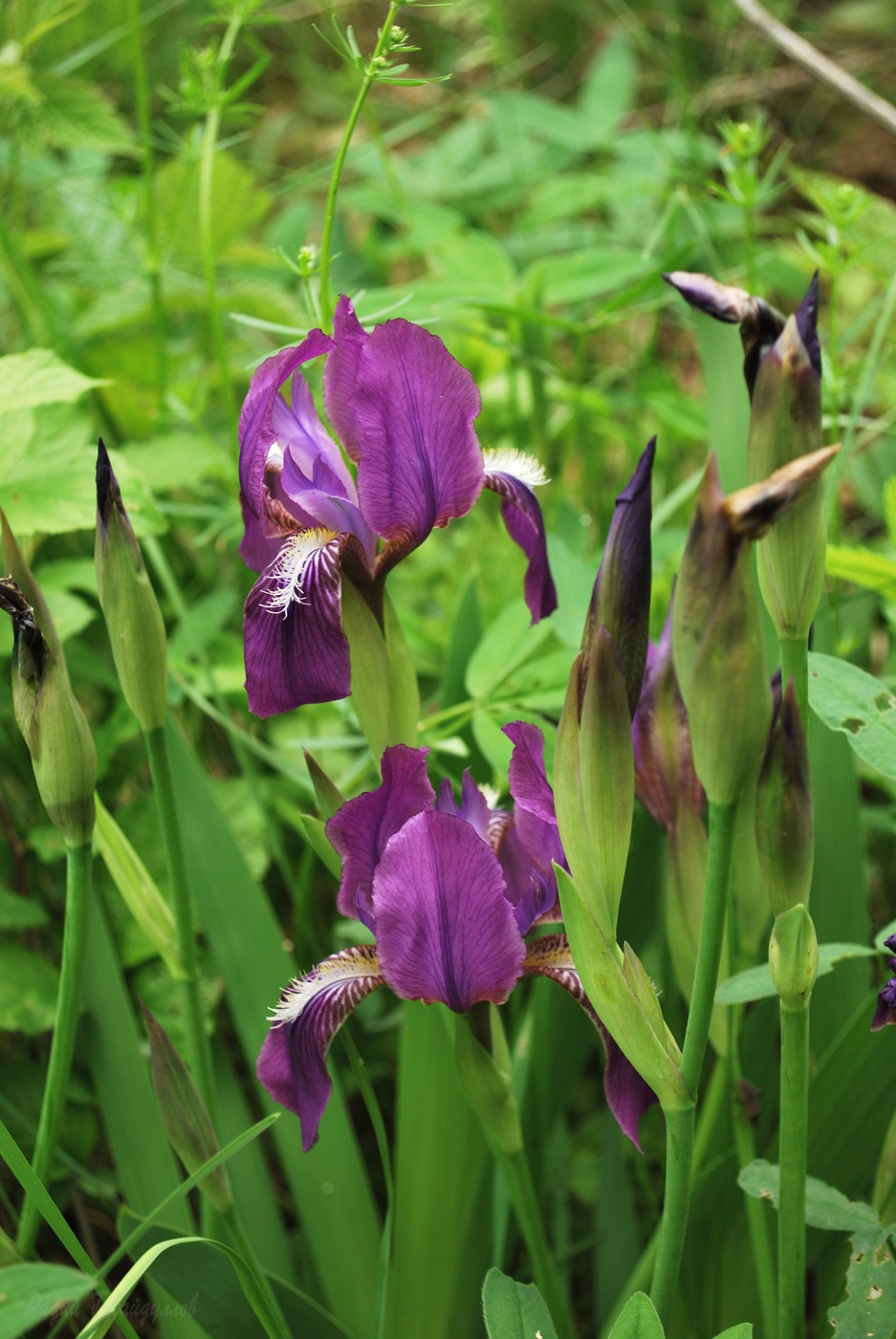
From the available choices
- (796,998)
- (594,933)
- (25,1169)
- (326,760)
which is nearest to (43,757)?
(25,1169)

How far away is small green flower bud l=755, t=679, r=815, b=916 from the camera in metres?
0.56

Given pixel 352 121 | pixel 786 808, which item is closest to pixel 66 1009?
pixel 786 808

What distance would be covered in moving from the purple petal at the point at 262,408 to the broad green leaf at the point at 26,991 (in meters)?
0.52

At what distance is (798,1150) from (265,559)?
0.48 m

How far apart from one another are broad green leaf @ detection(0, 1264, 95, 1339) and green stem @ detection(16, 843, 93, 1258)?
0.23 m

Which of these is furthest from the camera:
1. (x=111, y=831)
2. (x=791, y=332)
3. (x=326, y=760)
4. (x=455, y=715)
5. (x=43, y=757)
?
(x=326, y=760)

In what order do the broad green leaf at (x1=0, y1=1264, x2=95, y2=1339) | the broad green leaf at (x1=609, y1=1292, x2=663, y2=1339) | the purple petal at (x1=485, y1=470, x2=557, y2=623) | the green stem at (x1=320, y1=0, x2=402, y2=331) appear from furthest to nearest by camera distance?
the purple petal at (x1=485, y1=470, x2=557, y2=623)
the green stem at (x1=320, y1=0, x2=402, y2=331)
the broad green leaf at (x1=609, y1=1292, x2=663, y2=1339)
the broad green leaf at (x1=0, y1=1264, x2=95, y2=1339)

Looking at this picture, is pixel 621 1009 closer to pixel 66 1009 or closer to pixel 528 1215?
pixel 528 1215

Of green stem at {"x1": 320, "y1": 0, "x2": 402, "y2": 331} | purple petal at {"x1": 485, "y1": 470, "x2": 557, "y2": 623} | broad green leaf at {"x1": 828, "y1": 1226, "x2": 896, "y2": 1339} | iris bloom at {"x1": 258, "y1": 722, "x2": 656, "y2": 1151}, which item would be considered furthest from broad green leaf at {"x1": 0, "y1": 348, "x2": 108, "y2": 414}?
broad green leaf at {"x1": 828, "y1": 1226, "x2": 896, "y2": 1339}

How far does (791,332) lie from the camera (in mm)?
541

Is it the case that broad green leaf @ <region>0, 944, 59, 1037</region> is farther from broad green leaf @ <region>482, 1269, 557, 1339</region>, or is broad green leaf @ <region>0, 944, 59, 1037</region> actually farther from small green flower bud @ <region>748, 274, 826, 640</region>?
small green flower bud @ <region>748, 274, 826, 640</region>

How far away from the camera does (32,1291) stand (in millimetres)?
489

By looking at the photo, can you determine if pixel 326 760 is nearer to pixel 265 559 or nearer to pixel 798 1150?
pixel 265 559

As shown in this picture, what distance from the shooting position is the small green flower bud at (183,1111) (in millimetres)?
710
